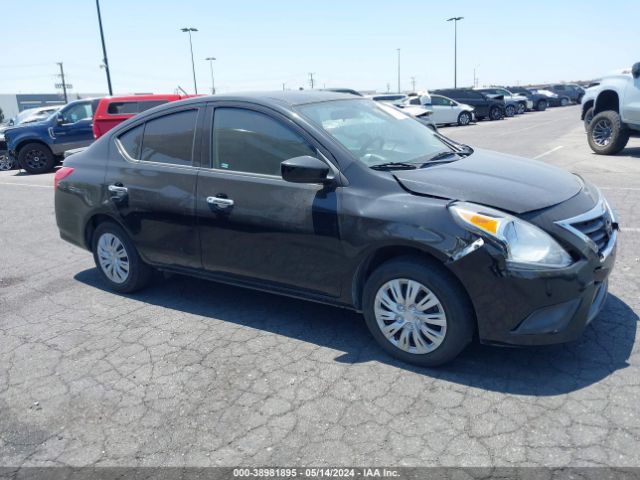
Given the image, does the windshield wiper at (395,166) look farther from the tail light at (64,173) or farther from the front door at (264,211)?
the tail light at (64,173)

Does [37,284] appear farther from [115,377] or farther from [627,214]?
[627,214]

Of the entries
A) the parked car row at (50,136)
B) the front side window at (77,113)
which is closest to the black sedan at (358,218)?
the parked car row at (50,136)

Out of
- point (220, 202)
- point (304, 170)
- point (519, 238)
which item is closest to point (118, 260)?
point (220, 202)

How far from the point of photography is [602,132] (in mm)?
12477

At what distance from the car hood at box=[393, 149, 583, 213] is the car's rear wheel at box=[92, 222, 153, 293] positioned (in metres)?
2.53

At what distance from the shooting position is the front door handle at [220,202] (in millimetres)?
4051

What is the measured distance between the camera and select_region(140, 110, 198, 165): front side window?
440 centimetres

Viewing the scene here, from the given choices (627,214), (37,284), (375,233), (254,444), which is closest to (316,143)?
(375,233)

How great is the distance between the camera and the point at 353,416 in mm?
3029

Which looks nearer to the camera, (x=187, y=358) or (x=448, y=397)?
(x=448, y=397)

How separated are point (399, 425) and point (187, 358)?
158 centimetres

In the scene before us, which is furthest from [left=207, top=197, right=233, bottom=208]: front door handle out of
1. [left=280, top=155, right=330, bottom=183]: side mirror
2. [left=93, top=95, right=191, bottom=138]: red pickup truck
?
[left=93, top=95, right=191, bottom=138]: red pickup truck

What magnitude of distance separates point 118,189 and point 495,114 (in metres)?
30.1

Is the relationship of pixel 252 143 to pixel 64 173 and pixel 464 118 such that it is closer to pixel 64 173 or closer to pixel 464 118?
pixel 64 173
